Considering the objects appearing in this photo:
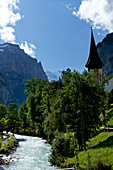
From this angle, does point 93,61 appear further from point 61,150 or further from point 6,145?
point 61,150

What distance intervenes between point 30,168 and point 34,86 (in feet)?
124

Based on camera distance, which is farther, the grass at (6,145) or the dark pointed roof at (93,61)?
the dark pointed roof at (93,61)

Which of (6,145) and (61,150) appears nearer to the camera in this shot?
(61,150)

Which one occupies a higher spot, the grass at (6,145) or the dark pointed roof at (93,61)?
the dark pointed roof at (93,61)

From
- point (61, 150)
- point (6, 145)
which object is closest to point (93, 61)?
point (6, 145)

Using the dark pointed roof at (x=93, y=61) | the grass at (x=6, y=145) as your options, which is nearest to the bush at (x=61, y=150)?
the grass at (x=6, y=145)

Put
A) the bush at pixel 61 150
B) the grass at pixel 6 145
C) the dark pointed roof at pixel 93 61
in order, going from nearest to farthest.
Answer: the bush at pixel 61 150, the grass at pixel 6 145, the dark pointed roof at pixel 93 61

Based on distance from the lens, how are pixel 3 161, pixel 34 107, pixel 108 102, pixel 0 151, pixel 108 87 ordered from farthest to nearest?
pixel 34 107 → pixel 108 87 → pixel 108 102 → pixel 0 151 → pixel 3 161

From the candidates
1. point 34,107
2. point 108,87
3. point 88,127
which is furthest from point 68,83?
point 34,107

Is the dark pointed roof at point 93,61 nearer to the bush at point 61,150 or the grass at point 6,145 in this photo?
the grass at point 6,145

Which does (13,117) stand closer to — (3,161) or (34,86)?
(34,86)

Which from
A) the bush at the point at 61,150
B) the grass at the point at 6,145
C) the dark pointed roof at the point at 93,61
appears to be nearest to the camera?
the bush at the point at 61,150

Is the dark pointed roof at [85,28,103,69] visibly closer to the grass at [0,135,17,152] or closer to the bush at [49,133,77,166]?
the grass at [0,135,17,152]

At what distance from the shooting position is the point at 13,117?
188 ft
